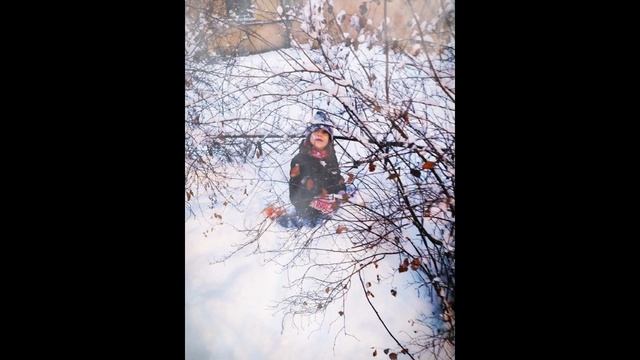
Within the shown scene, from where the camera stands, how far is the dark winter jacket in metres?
1.97

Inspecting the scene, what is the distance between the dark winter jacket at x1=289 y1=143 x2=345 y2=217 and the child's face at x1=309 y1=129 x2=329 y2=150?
0.03 metres

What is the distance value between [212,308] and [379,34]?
127cm

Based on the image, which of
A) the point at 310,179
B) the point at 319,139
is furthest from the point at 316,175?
the point at 319,139

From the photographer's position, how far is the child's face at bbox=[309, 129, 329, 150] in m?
1.98

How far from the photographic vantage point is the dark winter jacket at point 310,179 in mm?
1974

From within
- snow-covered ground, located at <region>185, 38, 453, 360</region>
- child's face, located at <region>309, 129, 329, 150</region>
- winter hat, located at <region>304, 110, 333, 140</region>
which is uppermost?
winter hat, located at <region>304, 110, 333, 140</region>

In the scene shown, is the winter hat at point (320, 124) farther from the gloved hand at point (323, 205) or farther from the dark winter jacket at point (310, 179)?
the gloved hand at point (323, 205)

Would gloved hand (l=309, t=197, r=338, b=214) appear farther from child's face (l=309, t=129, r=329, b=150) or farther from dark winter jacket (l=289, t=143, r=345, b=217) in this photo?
child's face (l=309, t=129, r=329, b=150)

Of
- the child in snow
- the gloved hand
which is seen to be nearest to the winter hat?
the child in snow

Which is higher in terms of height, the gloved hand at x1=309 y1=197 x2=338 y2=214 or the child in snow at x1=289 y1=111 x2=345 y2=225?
the child in snow at x1=289 y1=111 x2=345 y2=225

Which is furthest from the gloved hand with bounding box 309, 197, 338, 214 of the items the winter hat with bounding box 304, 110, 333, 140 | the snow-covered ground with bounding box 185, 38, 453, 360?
the winter hat with bounding box 304, 110, 333, 140

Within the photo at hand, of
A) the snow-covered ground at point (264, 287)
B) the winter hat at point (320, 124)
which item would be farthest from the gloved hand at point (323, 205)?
the winter hat at point (320, 124)
